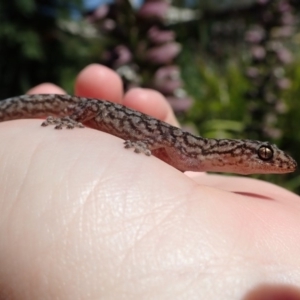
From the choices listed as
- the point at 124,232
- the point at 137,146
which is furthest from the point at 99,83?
the point at 124,232

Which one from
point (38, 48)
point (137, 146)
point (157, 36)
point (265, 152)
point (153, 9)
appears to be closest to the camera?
point (137, 146)

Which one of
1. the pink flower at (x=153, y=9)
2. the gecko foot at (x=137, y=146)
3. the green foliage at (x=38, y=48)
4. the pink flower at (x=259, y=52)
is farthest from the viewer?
the green foliage at (x=38, y=48)

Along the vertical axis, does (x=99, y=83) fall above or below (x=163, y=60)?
below

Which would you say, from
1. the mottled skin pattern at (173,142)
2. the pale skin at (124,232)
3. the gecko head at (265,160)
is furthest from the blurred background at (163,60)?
the pale skin at (124,232)

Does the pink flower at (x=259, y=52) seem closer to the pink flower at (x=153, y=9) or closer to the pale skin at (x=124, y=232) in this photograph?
the pink flower at (x=153, y=9)

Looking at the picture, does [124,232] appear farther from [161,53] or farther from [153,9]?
[153,9]

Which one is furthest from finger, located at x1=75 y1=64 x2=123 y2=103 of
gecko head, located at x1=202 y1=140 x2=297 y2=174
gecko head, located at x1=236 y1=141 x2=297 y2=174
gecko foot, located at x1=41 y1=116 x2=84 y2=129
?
gecko head, located at x1=236 y1=141 x2=297 y2=174
